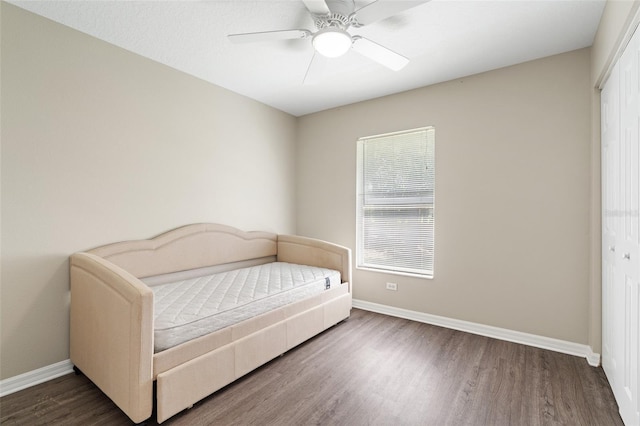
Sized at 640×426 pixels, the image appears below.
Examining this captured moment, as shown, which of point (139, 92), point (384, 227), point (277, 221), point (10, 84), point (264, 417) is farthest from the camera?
point (277, 221)

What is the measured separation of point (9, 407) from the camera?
180 centimetres

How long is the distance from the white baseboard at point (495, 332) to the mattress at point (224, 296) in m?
0.79

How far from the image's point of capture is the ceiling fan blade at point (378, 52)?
197 cm

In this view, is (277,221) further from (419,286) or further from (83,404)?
(83,404)

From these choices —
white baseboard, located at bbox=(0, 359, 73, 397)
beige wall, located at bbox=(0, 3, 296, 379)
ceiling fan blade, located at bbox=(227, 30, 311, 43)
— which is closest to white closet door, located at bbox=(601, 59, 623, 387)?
ceiling fan blade, located at bbox=(227, 30, 311, 43)

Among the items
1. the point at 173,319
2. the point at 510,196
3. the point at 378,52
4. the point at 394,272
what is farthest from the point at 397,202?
the point at 173,319

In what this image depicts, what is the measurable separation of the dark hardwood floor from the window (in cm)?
107

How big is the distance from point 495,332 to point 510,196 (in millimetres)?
1277

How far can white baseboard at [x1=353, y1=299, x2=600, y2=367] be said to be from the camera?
96.0 inches

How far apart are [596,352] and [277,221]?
3315mm

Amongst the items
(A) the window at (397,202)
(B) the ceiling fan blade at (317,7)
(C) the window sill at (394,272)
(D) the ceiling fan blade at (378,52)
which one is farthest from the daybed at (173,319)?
(D) the ceiling fan blade at (378,52)

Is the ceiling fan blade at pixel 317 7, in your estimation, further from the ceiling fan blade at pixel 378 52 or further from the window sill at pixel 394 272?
the window sill at pixel 394 272

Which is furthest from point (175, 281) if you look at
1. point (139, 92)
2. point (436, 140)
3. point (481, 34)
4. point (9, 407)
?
point (481, 34)

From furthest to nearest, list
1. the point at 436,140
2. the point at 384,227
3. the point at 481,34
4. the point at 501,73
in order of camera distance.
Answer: the point at 384,227 → the point at 436,140 → the point at 501,73 → the point at 481,34
